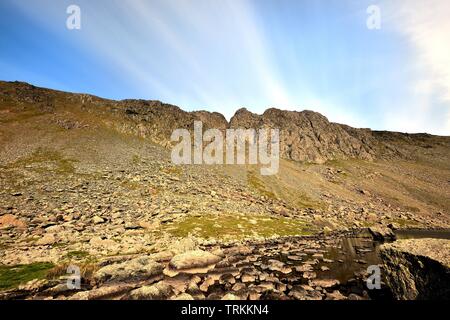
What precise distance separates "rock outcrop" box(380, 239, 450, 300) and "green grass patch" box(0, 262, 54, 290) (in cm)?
2802

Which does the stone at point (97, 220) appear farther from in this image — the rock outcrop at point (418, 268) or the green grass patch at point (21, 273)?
the rock outcrop at point (418, 268)

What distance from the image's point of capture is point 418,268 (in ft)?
54.3

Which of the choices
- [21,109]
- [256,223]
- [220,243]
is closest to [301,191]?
[256,223]

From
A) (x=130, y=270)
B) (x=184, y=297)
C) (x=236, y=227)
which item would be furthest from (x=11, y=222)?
(x=236, y=227)

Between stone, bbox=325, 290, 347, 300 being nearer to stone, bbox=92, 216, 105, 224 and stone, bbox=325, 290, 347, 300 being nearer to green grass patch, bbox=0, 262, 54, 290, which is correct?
green grass patch, bbox=0, 262, 54, 290

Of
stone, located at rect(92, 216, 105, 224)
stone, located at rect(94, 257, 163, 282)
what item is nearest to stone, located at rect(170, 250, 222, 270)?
stone, located at rect(94, 257, 163, 282)

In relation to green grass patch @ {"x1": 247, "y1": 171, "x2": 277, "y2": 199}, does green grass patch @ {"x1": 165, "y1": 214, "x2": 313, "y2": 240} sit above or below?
below

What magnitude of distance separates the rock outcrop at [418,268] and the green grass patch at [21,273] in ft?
91.9

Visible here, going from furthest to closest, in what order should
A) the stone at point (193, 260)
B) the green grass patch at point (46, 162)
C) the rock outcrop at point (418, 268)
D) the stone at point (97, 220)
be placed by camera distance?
the green grass patch at point (46, 162) → the stone at point (97, 220) → the stone at point (193, 260) → the rock outcrop at point (418, 268)

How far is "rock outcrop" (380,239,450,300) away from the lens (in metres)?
15.0

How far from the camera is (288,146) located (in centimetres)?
19238

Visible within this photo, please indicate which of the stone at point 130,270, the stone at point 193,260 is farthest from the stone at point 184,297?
the stone at point 193,260

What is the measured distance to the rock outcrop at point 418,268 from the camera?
15000mm
